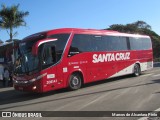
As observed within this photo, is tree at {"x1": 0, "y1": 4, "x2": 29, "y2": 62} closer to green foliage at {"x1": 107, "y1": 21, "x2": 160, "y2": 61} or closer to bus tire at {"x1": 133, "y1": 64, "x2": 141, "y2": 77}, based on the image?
bus tire at {"x1": 133, "y1": 64, "x2": 141, "y2": 77}

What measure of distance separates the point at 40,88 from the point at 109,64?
6300mm

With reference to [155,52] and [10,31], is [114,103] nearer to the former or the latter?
[10,31]

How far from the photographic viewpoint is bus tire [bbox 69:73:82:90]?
16147 mm

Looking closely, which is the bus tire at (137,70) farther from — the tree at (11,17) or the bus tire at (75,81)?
the tree at (11,17)

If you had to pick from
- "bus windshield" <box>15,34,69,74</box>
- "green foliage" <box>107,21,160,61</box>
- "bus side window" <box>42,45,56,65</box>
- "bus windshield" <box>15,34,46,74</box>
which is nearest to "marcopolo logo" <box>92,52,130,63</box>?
"bus windshield" <box>15,34,69,74</box>

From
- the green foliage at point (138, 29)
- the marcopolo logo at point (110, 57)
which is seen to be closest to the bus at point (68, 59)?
the marcopolo logo at point (110, 57)

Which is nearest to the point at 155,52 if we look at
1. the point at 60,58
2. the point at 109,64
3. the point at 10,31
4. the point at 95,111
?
the point at 10,31

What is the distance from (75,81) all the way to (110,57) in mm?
3906

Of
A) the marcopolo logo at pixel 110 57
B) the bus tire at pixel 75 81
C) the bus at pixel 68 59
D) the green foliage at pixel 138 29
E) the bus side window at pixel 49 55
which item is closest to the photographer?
the bus at pixel 68 59

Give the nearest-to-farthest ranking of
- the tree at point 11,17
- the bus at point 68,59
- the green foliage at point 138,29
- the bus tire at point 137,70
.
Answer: the bus at point 68,59
the bus tire at point 137,70
the tree at point 11,17
the green foliage at point 138,29

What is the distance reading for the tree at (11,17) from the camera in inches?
1433

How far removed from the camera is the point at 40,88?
1430 centimetres

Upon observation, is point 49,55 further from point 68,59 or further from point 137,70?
point 137,70

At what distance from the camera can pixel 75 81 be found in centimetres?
1645
